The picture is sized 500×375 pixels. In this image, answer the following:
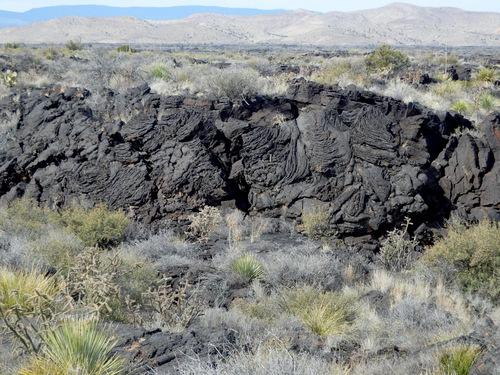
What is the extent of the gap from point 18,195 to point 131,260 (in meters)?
5.29

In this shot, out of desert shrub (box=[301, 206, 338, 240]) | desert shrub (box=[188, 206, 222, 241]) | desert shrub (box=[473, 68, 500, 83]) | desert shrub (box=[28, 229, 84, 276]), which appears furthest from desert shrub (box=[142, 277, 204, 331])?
desert shrub (box=[473, 68, 500, 83])

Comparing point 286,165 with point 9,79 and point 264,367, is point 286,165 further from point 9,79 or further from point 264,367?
point 9,79

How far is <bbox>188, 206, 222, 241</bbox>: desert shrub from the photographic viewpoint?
1067 cm

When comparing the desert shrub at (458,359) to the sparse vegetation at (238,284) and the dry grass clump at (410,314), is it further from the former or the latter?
the dry grass clump at (410,314)

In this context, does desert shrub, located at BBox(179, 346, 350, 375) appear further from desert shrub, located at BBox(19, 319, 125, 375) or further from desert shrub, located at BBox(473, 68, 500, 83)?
desert shrub, located at BBox(473, 68, 500, 83)

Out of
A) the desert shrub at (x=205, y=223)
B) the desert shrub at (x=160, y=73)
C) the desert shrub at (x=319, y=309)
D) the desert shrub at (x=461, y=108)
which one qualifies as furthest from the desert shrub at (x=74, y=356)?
the desert shrub at (x=160, y=73)

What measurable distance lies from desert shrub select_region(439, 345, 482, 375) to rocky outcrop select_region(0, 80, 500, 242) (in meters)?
5.92

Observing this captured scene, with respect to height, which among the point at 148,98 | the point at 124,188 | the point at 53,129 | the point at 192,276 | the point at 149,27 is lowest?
the point at 192,276

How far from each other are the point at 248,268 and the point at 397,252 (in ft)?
11.1

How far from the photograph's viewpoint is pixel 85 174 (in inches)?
466

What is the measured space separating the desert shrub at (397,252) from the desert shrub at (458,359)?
480cm

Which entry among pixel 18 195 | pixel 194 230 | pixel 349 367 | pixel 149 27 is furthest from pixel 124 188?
pixel 149 27

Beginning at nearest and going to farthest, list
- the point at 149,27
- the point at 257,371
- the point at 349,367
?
the point at 257,371 → the point at 349,367 → the point at 149,27

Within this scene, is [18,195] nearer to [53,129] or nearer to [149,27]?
[53,129]
